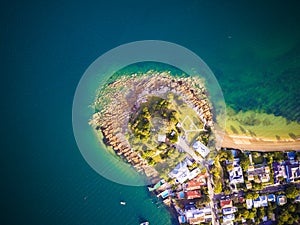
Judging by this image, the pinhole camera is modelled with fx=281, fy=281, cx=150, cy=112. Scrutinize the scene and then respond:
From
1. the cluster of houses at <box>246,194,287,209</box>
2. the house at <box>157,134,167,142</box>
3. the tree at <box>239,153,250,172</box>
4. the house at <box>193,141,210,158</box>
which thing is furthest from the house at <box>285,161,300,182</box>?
the house at <box>157,134,167,142</box>

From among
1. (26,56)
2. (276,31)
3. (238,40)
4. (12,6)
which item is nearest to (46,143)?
(26,56)

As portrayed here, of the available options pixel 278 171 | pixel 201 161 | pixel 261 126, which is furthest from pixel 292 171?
pixel 201 161

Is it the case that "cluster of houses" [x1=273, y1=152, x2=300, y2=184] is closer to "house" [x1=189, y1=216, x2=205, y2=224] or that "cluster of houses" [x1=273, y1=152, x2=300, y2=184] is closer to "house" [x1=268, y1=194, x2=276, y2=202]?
"house" [x1=268, y1=194, x2=276, y2=202]

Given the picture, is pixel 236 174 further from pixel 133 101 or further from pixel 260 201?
pixel 133 101

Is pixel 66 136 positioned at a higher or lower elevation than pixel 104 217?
higher

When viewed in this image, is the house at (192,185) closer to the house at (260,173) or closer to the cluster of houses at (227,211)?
the cluster of houses at (227,211)

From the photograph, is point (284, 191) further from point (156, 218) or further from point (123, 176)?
point (123, 176)

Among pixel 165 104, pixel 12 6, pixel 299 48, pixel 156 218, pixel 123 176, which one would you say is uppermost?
pixel 12 6
